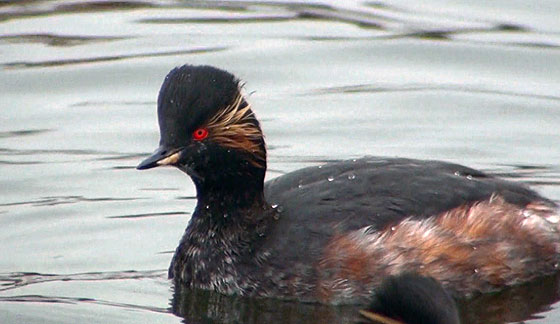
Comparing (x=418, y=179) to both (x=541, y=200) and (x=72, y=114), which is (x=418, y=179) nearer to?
(x=541, y=200)

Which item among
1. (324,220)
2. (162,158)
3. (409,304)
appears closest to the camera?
(409,304)

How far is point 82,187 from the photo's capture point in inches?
481

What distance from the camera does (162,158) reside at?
978 centimetres

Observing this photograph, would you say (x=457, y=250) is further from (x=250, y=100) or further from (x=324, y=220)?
(x=250, y=100)

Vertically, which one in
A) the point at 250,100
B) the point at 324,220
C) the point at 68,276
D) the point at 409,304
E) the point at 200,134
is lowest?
the point at 68,276

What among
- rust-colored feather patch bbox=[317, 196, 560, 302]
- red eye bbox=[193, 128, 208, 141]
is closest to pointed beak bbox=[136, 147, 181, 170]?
red eye bbox=[193, 128, 208, 141]

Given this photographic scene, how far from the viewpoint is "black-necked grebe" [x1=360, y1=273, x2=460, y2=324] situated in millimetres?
7398

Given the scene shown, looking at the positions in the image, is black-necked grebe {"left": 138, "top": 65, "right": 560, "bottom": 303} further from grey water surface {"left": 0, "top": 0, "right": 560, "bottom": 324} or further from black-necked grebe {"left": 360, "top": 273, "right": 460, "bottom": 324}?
black-necked grebe {"left": 360, "top": 273, "right": 460, "bottom": 324}

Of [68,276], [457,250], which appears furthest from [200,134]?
[457,250]

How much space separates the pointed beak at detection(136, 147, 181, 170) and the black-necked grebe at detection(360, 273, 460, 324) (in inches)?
97.5

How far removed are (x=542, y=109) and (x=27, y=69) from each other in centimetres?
482

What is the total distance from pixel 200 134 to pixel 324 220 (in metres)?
0.91

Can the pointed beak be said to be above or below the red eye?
below

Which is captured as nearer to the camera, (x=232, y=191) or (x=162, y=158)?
(x=162, y=158)
